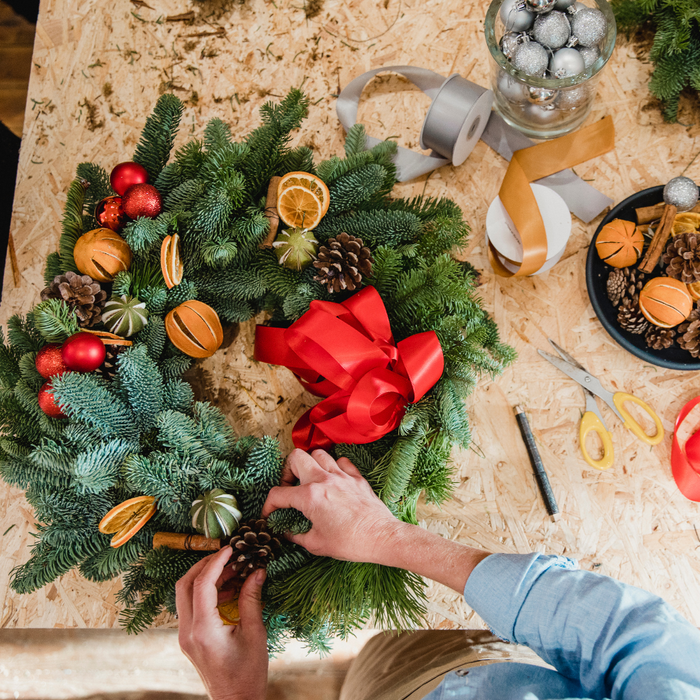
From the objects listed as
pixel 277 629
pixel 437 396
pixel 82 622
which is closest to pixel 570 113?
pixel 437 396

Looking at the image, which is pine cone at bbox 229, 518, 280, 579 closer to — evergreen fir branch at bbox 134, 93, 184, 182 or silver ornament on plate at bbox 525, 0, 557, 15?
evergreen fir branch at bbox 134, 93, 184, 182

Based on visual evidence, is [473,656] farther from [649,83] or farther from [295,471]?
[649,83]

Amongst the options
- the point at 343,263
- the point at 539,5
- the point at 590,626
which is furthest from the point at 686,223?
the point at 590,626

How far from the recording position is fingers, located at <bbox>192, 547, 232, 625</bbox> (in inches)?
32.1

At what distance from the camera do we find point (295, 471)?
0.91 metres

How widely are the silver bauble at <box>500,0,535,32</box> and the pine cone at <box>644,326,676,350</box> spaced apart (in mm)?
657

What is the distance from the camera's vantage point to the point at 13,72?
5.87ft

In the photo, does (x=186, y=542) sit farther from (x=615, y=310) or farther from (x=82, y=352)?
(x=615, y=310)

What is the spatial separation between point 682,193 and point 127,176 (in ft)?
3.53

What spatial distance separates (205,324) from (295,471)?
305 mm

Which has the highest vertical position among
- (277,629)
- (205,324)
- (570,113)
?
(570,113)

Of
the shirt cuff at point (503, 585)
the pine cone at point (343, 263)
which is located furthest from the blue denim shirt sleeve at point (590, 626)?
the pine cone at point (343, 263)

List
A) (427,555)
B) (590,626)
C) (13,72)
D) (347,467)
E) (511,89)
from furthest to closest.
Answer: (13,72) < (511,89) < (347,467) < (427,555) < (590,626)

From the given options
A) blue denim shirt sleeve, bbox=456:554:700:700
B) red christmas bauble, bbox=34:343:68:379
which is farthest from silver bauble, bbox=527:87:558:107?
red christmas bauble, bbox=34:343:68:379
